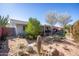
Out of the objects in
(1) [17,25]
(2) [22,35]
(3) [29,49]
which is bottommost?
(3) [29,49]

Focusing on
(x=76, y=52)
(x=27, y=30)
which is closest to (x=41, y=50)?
(x=27, y=30)

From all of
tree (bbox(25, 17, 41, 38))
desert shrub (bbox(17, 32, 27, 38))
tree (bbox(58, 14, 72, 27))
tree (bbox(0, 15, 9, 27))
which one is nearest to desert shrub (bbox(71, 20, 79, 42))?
tree (bbox(58, 14, 72, 27))

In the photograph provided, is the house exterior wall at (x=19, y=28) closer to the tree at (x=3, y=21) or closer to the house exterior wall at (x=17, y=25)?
the house exterior wall at (x=17, y=25)

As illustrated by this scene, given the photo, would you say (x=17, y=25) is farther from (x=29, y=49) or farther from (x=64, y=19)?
(x=64, y=19)

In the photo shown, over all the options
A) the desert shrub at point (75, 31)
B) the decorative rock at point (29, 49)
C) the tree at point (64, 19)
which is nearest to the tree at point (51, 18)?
the tree at point (64, 19)

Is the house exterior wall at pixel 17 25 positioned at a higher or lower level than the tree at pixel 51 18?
lower

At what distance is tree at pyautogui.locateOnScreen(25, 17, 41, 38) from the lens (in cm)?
160

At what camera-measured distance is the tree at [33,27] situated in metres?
1.60

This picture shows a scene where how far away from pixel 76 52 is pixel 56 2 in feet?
1.77

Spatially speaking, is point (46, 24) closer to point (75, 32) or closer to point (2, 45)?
point (75, 32)

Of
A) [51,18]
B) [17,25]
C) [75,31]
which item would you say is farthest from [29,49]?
[75,31]

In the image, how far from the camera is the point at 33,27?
160 cm

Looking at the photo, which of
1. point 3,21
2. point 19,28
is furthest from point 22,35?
point 3,21

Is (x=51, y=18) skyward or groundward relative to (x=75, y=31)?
skyward
